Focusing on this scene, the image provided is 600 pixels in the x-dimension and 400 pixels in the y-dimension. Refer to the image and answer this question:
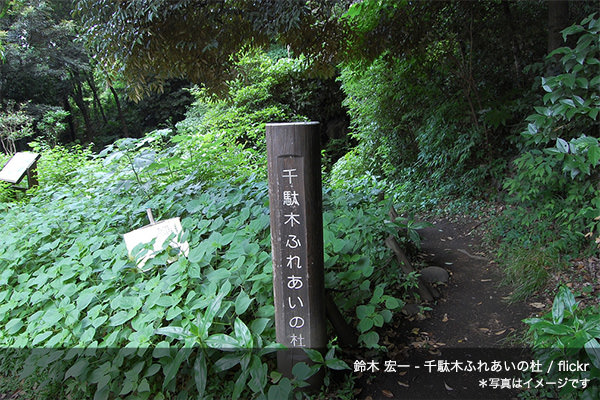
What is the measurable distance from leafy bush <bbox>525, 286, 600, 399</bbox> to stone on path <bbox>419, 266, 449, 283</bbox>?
117 cm

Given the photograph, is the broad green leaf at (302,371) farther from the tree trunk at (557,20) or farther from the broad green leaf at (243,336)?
the tree trunk at (557,20)

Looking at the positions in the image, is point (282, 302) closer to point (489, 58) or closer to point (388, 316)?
point (388, 316)

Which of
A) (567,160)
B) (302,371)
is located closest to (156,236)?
(302,371)

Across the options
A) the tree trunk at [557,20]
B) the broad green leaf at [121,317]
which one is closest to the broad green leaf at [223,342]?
the broad green leaf at [121,317]

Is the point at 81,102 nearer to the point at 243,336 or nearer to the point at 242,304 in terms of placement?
the point at 242,304

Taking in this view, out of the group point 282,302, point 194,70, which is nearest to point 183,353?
point 282,302

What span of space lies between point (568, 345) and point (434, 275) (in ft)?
4.93

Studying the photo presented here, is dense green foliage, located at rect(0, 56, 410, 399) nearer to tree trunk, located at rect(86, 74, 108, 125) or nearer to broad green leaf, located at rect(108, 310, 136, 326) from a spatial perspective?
broad green leaf, located at rect(108, 310, 136, 326)

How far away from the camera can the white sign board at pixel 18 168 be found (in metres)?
5.55

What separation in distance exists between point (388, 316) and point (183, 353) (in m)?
1.25

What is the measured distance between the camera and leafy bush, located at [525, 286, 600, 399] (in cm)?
190

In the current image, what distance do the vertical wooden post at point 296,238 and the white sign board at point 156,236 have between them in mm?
1116

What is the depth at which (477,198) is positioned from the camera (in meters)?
5.09

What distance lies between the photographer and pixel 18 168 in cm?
562
